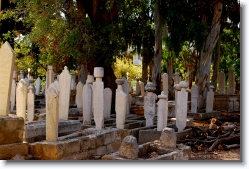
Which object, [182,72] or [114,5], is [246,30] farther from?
[182,72]

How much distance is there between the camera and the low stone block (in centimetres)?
386

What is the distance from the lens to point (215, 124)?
27.8ft

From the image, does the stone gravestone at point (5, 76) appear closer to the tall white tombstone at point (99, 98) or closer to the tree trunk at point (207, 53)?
the tall white tombstone at point (99, 98)

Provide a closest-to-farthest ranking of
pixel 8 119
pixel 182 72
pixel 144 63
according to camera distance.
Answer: pixel 8 119
pixel 144 63
pixel 182 72

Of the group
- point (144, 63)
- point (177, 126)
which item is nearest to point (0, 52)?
point (177, 126)

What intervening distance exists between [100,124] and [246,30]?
9.91 ft

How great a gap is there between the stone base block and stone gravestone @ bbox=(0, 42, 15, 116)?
0.12 meters

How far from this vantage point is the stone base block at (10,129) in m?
3.83

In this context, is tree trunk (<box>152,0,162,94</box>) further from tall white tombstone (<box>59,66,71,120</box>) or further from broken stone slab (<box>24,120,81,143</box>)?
broken stone slab (<box>24,120,81,143</box>)

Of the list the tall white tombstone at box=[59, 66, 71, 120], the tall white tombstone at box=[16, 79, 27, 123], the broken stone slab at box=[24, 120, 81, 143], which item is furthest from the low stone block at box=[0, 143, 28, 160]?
the tall white tombstone at box=[59, 66, 71, 120]

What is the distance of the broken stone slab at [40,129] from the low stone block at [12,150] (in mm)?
992

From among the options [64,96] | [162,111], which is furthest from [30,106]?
[162,111]

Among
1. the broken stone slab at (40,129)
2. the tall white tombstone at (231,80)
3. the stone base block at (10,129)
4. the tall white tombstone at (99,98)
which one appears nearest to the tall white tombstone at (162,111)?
the tall white tombstone at (99,98)

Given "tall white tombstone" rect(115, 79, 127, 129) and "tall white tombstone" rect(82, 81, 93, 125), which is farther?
"tall white tombstone" rect(82, 81, 93, 125)
